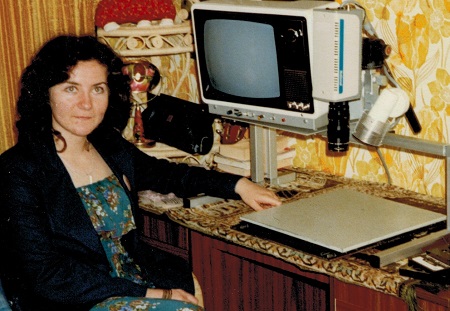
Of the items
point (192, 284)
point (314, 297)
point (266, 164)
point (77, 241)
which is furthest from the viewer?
point (266, 164)

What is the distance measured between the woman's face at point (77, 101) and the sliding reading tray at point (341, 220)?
1.72ft

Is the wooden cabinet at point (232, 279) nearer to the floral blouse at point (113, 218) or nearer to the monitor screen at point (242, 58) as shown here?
the floral blouse at point (113, 218)

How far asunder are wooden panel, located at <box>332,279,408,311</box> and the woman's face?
81 centimetres

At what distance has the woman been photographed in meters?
1.93

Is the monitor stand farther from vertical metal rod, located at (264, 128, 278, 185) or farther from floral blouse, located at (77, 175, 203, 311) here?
floral blouse, located at (77, 175, 203, 311)

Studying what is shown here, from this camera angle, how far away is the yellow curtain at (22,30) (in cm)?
269

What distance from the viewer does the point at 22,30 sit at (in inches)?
107

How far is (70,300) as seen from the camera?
1939 millimetres

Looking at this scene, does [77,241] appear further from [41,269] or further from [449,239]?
[449,239]

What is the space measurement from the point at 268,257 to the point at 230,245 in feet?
0.52

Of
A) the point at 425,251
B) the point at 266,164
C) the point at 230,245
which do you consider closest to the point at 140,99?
the point at 266,164

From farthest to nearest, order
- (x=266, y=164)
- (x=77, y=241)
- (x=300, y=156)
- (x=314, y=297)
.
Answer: (x=300, y=156)
(x=266, y=164)
(x=314, y=297)
(x=77, y=241)

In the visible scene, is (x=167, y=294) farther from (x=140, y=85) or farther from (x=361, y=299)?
(x=140, y=85)

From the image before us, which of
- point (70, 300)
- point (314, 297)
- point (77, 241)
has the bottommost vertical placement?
point (314, 297)
